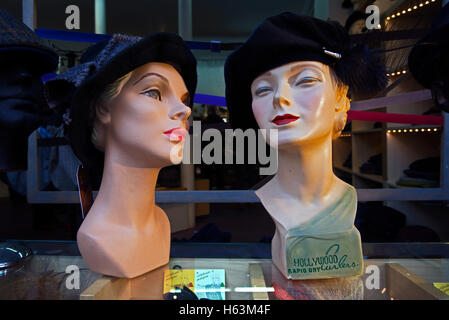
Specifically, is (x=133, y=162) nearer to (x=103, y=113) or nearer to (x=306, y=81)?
(x=103, y=113)

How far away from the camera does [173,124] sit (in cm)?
105

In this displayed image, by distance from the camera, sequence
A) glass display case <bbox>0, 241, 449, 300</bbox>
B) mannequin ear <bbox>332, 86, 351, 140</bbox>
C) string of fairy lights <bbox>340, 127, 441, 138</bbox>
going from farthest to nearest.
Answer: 1. string of fairy lights <bbox>340, 127, 441, 138</bbox>
2. mannequin ear <bbox>332, 86, 351, 140</bbox>
3. glass display case <bbox>0, 241, 449, 300</bbox>

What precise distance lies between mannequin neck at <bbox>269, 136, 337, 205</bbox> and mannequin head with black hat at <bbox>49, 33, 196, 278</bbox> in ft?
1.46

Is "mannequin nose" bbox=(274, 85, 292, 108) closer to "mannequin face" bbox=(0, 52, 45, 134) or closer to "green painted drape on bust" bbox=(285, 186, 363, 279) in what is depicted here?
"green painted drape on bust" bbox=(285, 186, 363, 279)

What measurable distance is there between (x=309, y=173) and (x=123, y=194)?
75 centimetres

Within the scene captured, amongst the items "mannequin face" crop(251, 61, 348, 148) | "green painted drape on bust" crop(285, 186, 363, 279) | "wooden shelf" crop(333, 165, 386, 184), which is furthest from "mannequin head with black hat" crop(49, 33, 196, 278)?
"wooden shelf" crop(333, 165, 386, 184)

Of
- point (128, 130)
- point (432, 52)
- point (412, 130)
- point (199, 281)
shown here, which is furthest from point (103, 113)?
point (412, 130)

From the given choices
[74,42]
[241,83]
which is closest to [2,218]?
[74,42]

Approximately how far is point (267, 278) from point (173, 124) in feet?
2.20

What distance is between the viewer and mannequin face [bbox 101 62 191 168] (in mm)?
1026

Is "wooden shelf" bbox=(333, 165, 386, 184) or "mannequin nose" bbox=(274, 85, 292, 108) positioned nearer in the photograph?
"mannequin nose" bbox=(274, 85, 292, 108)

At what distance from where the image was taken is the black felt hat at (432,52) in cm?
107

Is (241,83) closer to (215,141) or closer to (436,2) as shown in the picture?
(215,141)
